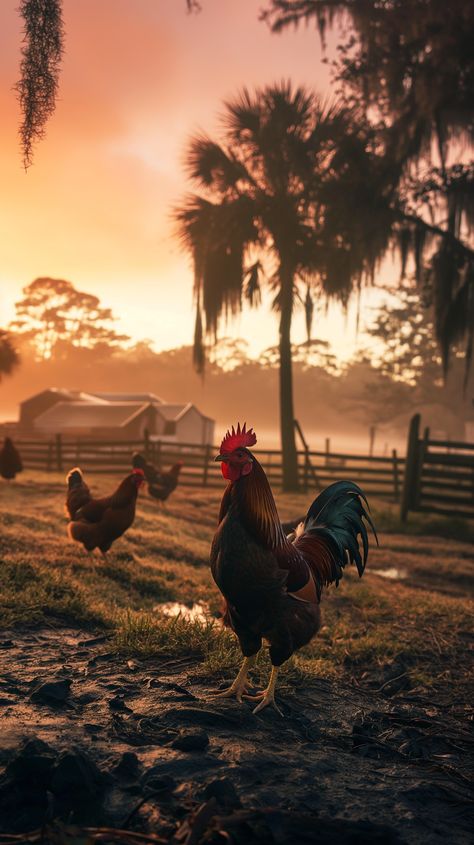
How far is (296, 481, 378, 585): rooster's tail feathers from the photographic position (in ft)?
14.4

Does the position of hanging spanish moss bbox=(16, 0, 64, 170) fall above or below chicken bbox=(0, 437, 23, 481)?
above

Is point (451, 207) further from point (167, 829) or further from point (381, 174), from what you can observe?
point (167, 829)

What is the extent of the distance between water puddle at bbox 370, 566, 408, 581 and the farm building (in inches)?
1089

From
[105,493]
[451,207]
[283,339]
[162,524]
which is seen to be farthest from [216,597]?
[283,339]

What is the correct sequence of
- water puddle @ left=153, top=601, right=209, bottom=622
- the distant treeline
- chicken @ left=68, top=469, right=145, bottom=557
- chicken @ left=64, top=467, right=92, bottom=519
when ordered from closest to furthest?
water puddle @ left=153, top=601, right=209, bottom=622
chicken @ left=68, top=469, right=145, bottom=557
chicken @ left=64, top=467, right=92, bottom=519
the distant treeline

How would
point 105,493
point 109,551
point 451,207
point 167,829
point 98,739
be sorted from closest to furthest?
point 167,829, point 98,739, point 109,551, point 451,207, point 105,493

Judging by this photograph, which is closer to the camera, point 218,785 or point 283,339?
point 218,785

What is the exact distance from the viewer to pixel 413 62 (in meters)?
12.1

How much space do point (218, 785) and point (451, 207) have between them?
13676 millimetres

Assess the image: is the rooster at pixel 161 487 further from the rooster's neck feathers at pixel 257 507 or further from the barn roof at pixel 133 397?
the barn roof at pixel 133 397

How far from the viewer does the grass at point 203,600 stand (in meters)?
4.67

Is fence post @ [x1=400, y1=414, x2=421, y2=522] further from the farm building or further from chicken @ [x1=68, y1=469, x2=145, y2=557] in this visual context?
the farm building

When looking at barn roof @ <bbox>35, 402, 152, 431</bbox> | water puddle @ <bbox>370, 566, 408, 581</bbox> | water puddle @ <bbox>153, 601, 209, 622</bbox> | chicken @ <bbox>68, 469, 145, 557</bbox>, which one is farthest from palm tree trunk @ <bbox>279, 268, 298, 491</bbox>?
barn roof @ <bbox>35, 402, 152, 431</bbox>

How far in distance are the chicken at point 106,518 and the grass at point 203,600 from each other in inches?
8.6
